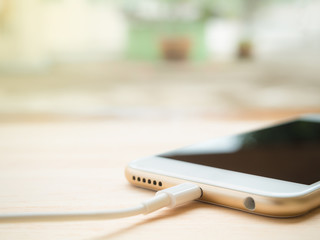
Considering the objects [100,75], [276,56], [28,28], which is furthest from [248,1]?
[28,28]

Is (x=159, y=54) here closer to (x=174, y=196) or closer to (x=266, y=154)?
(x=266, y=154)

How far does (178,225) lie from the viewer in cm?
36

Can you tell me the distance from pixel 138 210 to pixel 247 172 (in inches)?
4.8

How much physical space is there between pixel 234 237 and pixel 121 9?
1.04 meters

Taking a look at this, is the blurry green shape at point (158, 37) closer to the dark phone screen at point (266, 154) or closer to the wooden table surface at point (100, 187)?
the wooden table surface at point (100, 187)

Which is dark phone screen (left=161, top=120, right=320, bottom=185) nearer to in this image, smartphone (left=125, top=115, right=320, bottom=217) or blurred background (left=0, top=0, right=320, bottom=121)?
smartphone (left=125, top=115, right=320, bottom=217)

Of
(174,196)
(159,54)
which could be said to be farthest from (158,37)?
(174,196)

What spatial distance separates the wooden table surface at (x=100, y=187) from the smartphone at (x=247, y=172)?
0.04ft

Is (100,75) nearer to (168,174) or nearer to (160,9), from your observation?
(160,9)

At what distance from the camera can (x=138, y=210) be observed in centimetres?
36

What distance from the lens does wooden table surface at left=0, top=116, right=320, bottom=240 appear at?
35cm

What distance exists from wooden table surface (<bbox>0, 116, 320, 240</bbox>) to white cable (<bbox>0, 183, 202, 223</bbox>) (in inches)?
0.4

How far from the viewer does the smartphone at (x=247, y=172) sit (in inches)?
14.5

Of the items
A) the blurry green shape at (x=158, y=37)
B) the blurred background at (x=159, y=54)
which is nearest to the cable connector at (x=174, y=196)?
the blurred background at (x=159, y=54)
